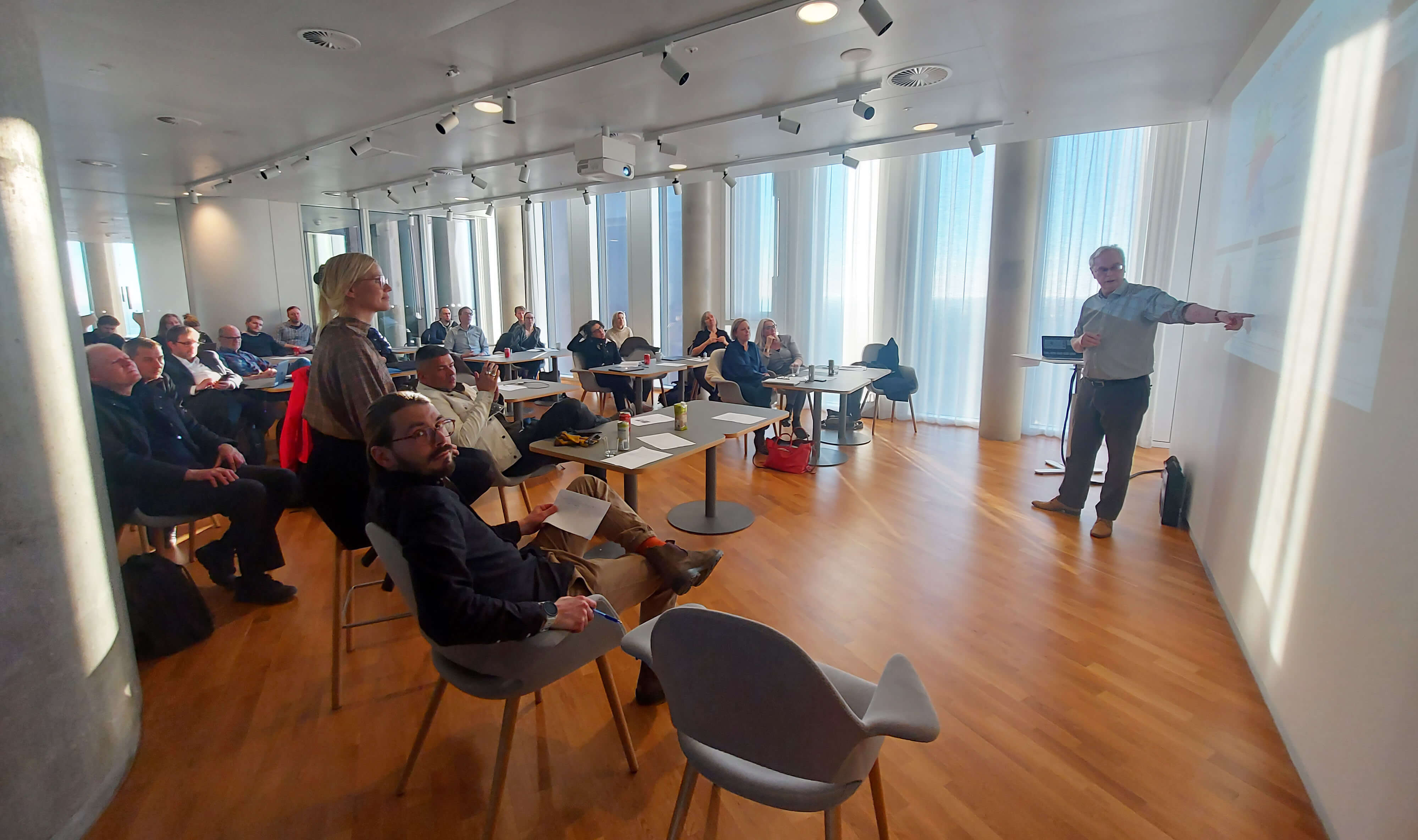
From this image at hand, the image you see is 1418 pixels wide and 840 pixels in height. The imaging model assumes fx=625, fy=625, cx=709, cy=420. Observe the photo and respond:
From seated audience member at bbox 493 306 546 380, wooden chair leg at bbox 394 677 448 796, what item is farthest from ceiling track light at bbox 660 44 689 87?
seated audience member at bbox 493 306 546 380

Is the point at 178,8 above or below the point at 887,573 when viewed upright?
above

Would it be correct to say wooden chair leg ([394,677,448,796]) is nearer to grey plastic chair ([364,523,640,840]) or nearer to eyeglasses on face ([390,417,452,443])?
grey plastic chair ([364,523,640,840])

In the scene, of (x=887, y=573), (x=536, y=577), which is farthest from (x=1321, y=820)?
(x=536, y=577)

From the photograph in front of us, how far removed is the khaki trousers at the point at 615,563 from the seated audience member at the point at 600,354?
5027 millimetres

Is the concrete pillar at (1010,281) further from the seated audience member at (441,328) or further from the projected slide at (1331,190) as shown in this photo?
the seated audience member at (441,328)

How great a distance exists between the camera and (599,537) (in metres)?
2.61

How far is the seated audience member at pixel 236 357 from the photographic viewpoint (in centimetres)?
659

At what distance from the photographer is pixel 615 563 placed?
2.24 m

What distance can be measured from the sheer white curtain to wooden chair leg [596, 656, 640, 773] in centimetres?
529

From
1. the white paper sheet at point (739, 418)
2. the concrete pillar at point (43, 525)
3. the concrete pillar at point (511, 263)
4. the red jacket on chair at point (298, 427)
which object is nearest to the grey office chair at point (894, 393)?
the white paper sheet at point (739, 418)

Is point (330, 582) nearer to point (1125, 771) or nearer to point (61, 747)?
point (61, 747)

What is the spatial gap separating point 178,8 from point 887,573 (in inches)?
189

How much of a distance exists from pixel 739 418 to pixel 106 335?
213 inches

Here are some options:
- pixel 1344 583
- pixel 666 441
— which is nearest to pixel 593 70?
pixel 666 441
